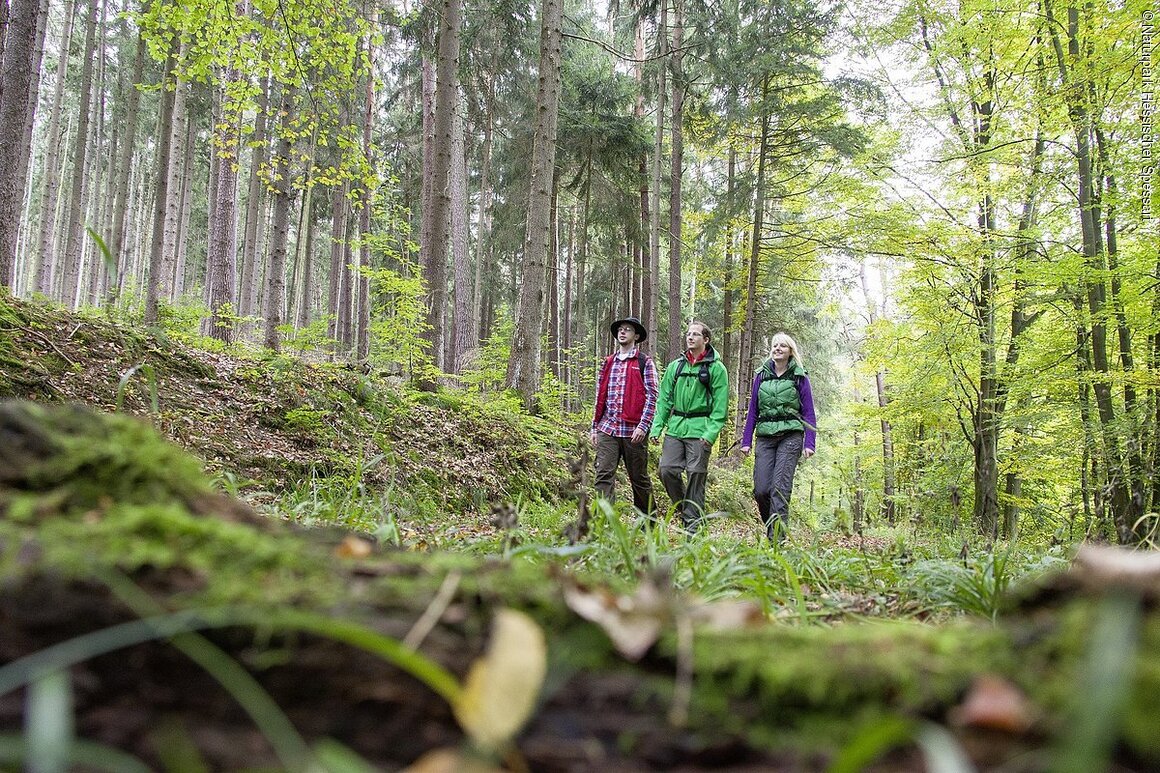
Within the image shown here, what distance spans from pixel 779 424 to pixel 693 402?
2.83 ft

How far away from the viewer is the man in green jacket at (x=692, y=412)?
5703mm

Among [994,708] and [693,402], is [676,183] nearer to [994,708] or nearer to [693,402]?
[693,402]

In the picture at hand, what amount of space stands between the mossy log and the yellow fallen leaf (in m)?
0.03

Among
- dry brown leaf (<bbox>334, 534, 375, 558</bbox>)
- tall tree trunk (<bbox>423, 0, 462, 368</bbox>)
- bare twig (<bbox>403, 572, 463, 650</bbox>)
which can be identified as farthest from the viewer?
tall tree trunk (<bbox>423, 0, 462, 368</bbox>)

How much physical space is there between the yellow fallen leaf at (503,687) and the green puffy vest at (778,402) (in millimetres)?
5501

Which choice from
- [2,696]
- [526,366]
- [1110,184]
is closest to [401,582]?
[2,696]

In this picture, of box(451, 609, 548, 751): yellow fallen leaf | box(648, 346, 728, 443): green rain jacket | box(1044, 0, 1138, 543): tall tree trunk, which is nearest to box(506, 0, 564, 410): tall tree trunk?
box(648, 346, 728, 443): green rain jacket

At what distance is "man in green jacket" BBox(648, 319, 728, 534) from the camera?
18.7 feet

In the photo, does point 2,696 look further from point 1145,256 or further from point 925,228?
point 925,228

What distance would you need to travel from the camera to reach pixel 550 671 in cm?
71

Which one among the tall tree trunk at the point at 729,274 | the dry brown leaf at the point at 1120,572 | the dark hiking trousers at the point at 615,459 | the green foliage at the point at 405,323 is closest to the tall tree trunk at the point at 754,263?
the tall tree trunk at the point at 729,274

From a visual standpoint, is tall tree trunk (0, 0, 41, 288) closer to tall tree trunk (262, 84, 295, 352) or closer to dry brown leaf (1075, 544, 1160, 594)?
tall tree trunk (262, 84, 295, 352)

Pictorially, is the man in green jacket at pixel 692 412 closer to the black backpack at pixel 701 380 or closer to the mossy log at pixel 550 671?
the black backpack at pixel 701 380

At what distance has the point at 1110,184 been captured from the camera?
8.09 m
